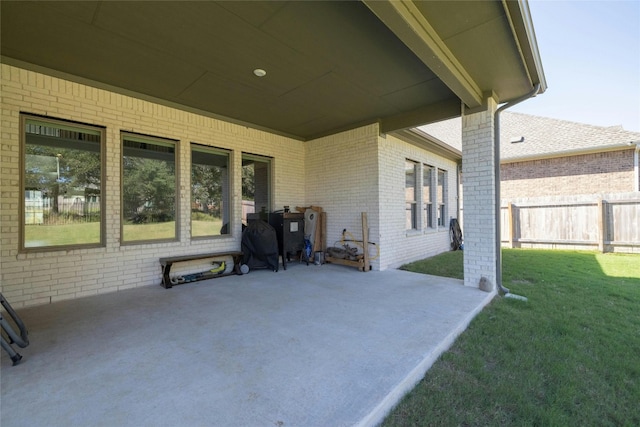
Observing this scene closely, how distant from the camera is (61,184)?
13.2 ft

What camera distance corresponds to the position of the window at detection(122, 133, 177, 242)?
179 inches

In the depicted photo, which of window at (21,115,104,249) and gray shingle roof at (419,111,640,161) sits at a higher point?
gray shingle roof at (419,111,640,161)

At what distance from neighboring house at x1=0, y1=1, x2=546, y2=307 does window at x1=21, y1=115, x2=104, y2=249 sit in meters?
0.02

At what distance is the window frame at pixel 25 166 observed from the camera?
363 cm

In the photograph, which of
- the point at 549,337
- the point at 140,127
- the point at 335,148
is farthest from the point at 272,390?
the point at 335,148

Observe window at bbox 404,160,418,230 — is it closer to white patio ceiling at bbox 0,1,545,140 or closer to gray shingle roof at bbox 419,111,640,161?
gray shingle roof at bbox 419,111,640,161

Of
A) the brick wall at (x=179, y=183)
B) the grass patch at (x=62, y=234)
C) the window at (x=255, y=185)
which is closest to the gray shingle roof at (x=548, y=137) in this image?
the brick wall at (x=179, y=183)

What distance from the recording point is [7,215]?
137 inches

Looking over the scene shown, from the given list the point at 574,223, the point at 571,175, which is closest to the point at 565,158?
the point at 571,175

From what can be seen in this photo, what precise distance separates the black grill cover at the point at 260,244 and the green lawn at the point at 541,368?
3.70 metres

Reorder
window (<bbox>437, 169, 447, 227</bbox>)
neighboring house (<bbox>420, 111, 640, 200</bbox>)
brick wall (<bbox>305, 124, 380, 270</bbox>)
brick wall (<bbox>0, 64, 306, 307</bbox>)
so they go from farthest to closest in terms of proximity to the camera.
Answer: neighboring house (<bbox>420, 111, 640, 200</bbox>) → window (<bbox>437, 169, 447, 227</bbox>) → brick wall (<bbox>305, 124, 380, 270</bbox>) → brick wall (<bbox>0, 64, 306, 307</bbox>)

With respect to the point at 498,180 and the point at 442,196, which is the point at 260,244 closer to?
the point at 498,180

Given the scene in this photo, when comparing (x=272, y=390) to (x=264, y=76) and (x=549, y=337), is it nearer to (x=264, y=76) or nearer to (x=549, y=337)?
(x=549, y=337)

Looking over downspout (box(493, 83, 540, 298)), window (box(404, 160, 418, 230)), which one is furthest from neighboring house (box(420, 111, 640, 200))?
downspout (box(493, 83, 540, 298))
